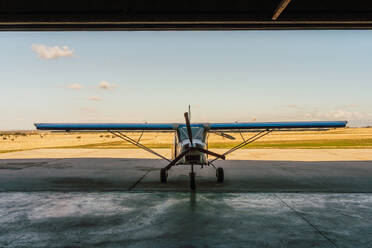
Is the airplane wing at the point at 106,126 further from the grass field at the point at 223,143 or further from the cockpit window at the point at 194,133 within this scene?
the grass field at the point at 223,143

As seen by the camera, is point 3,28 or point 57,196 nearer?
point 57,196

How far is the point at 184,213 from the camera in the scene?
5793 mm

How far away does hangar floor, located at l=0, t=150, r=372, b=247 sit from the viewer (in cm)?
437

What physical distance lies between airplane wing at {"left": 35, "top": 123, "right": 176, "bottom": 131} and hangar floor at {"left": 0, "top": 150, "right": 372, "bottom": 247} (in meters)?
2.17

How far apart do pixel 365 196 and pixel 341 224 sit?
2.97 m

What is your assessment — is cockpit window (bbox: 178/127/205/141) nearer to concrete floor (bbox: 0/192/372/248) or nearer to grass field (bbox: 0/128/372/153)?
concrete floor (bbox: 0/192/372/248)

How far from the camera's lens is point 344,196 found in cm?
741

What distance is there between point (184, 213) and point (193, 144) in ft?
10.6
